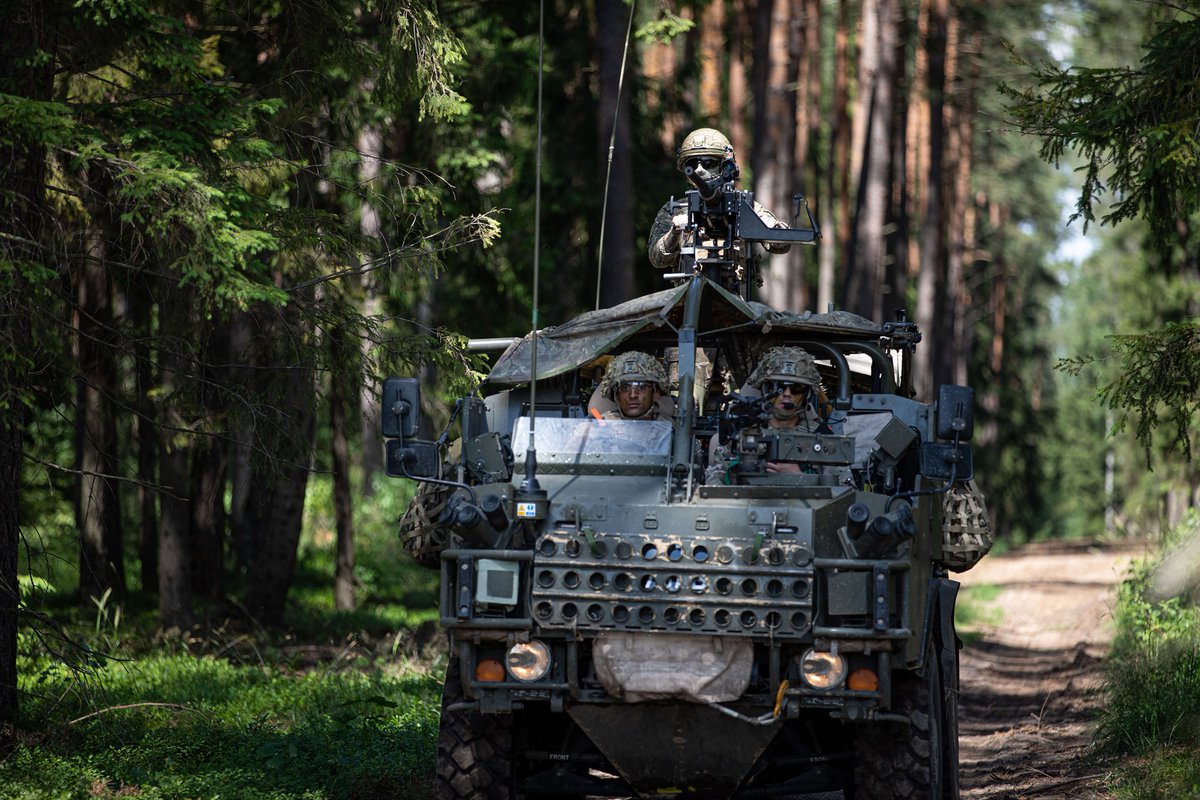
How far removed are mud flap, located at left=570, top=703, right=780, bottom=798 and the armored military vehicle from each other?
1cm

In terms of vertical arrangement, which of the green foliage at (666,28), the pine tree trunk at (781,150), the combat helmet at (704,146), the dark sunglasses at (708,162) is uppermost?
the pine tree trunk at (781,150)

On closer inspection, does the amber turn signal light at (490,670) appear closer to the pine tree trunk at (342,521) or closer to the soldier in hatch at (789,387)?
the soldier in hatch at (789,387)

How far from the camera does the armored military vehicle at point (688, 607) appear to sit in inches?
302

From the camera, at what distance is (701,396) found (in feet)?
33.9

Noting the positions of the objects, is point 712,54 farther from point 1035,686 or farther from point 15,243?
point 15,243

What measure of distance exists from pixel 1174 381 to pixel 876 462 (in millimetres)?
3544

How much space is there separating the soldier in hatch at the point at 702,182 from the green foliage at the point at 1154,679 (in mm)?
4205

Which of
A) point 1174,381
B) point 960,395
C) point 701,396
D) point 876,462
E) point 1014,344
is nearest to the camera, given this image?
Answer: point 960,395

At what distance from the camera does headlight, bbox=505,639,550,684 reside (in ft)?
25.7

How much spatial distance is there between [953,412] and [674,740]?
2204mm

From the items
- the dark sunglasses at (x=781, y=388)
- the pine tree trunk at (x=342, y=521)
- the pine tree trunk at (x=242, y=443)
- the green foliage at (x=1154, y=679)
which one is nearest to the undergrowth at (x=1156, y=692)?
the green foliage at (x=1154, y=679)

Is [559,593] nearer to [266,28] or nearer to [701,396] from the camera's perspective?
[701,396]

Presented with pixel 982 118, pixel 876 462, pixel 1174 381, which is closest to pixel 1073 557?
pixel 982 118

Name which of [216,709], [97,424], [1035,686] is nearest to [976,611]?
[1035,686]
